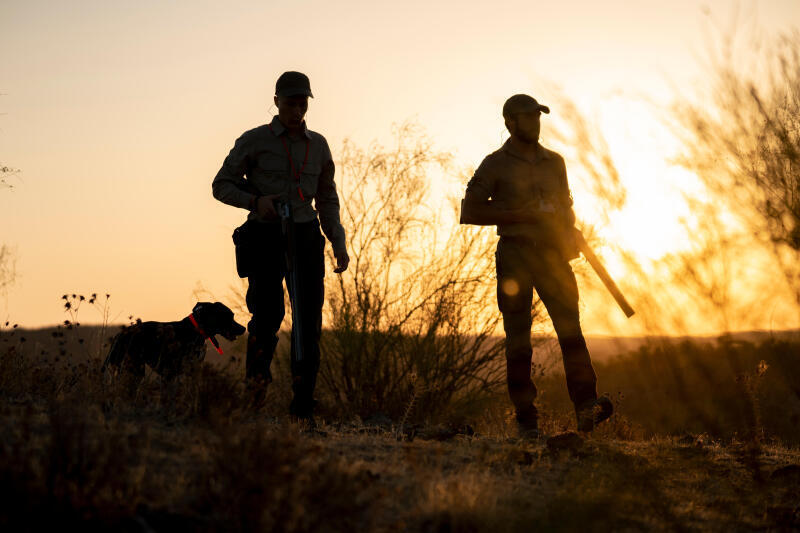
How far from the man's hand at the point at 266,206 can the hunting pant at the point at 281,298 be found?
15cm

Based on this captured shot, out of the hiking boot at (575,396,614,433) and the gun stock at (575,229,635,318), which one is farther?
the gun stock at (575,229,635,318)

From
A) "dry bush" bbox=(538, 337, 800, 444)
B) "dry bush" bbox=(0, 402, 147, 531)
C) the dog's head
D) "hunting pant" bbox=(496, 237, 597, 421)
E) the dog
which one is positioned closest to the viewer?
"dry bush" bbox=(0, 402, 147, 531)

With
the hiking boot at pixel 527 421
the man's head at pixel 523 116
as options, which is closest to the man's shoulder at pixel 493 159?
the man's head at pixel 523 116

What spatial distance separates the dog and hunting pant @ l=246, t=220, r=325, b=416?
2.07ft

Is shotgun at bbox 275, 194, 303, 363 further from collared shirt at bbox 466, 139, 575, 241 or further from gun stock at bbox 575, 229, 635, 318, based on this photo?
gun stock at bbox 575, 229, 635, 318

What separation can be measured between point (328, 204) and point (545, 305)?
1614 mm

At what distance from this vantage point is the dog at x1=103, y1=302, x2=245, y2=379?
246 inches

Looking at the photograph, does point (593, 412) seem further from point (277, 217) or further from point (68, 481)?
point (68, 481)

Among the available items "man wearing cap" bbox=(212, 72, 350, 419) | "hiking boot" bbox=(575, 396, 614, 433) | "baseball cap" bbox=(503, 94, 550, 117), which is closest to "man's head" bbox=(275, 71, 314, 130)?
"man wearing cap" bbox=(212, 72, 350, 419)

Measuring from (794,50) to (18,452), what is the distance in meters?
8.63

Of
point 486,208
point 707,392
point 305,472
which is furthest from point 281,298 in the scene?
point 707,392

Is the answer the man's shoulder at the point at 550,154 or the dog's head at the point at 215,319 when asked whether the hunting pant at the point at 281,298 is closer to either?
the dog's head at the point at 215,319

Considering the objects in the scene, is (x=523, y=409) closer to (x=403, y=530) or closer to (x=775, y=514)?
(x=775, y=514)

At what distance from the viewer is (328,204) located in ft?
19.7
